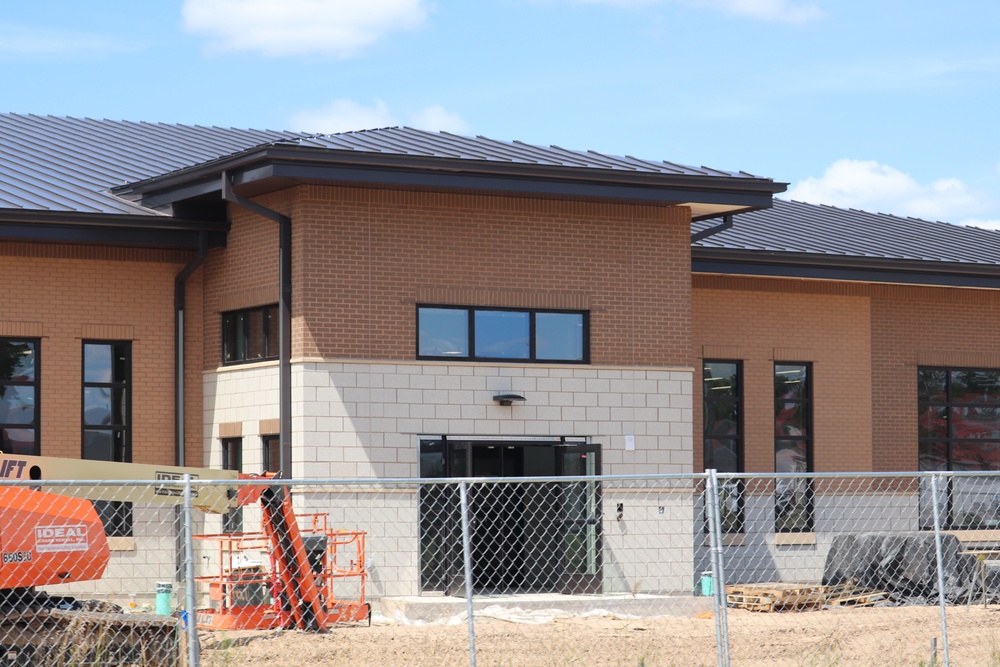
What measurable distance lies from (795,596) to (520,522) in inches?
159

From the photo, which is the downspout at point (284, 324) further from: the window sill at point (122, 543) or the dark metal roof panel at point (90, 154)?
the window sill at point (122, 543)

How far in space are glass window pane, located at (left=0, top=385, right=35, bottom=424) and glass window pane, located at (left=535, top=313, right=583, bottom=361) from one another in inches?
283

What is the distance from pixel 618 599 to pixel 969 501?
9.44m

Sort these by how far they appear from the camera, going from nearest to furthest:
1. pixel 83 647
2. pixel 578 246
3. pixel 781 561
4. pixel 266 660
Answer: pixel 83 647, pixel 266 660, pixel 578 246, pixel 781 561

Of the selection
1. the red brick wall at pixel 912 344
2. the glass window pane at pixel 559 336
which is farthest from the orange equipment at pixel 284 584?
the red brick wall at pixel 912 344

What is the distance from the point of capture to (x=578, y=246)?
20.8 metres

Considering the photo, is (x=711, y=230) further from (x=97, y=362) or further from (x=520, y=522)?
(x=97, y=362)

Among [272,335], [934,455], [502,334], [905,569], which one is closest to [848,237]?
[934,455]

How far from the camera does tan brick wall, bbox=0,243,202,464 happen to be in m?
20.3

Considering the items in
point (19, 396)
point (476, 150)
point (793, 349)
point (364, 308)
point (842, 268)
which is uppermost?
point (476, 150)

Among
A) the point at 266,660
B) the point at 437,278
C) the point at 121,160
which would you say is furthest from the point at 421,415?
the point at 121,160

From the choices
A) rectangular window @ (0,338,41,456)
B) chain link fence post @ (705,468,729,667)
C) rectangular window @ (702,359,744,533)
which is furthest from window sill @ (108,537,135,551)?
chain link fence post @ (705,468,729,667)

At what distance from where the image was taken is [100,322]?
20766 millimetres

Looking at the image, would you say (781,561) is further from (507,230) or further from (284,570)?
(284,570)
